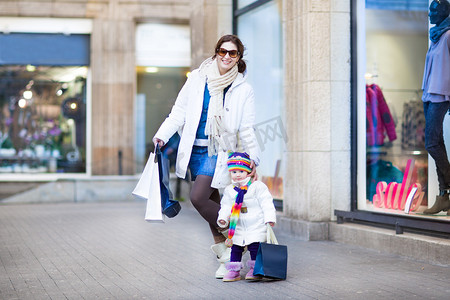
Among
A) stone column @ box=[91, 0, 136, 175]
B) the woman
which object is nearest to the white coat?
the woman

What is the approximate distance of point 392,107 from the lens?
10.4m

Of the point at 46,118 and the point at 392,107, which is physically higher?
the point at 46,118

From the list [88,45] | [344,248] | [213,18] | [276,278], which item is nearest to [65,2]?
[88,45]

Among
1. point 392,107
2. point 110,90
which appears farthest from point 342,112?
point 110,90

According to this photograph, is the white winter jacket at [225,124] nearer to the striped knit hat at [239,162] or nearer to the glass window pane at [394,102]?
the striped knit hat at [239,162]

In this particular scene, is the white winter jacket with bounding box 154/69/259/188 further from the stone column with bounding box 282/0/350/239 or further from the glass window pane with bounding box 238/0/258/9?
the glass window pane with bounding box 238/0/258/9

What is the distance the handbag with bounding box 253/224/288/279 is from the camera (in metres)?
6.37

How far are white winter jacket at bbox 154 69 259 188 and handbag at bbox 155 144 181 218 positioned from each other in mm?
124

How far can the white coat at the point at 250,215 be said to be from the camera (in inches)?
257

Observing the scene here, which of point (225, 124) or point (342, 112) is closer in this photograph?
point (225, 124)

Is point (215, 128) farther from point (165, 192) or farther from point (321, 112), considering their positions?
point (321, 112)

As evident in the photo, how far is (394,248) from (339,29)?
2891mm

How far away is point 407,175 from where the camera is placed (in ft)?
30.4

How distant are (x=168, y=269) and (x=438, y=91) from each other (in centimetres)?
336
